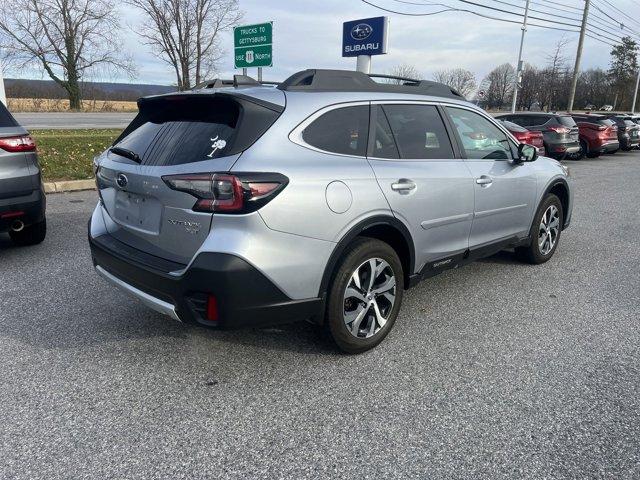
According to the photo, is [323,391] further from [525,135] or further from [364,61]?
[364,61]

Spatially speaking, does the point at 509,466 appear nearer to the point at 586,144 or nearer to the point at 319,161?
the point at 319,161

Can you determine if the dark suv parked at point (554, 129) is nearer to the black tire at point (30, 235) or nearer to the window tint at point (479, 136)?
the window tint at point (479, 136)

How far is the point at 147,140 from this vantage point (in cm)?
319

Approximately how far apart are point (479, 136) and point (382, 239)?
1589mm

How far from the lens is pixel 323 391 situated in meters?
2.90

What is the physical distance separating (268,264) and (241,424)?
0.83 m

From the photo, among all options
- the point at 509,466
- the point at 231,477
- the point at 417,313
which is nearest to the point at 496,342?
the point at 417,313

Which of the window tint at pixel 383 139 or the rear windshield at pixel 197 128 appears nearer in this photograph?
the rear windshield at pixel 197 128

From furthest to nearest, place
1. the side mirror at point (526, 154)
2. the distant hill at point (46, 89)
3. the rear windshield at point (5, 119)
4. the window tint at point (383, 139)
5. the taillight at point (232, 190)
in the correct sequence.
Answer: the distant hill at point (46, 89) → the rear windshield at point (5, 119) → the side mirror at point (526, 154) → the window tint at point (383, 139) → the taillight at point (232, 190)

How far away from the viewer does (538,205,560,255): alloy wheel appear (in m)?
5.22

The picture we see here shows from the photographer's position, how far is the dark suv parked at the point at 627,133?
21469 millimetres

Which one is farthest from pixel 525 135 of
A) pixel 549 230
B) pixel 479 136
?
pixel 479 136

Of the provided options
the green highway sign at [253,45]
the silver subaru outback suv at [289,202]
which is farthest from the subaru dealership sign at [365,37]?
the silver subaru outback suv at [289,202]

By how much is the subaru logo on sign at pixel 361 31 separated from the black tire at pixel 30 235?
12.4 m
